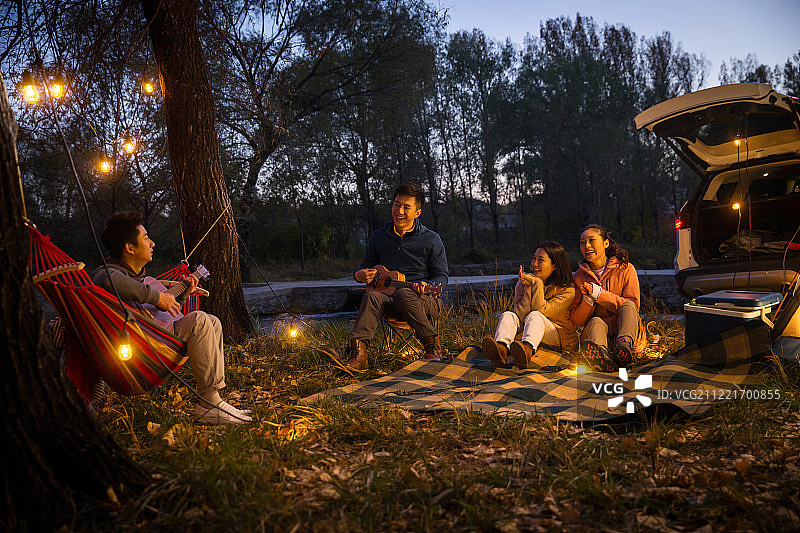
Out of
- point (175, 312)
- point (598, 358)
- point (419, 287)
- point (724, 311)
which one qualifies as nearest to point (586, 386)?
point (598, 358)

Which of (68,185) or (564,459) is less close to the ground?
(68,185)

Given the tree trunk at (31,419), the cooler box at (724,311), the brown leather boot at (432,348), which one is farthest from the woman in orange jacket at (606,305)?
the tree trunk at (31,419)

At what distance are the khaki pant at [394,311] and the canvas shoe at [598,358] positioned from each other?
3.24 ft

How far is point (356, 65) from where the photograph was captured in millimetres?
10625

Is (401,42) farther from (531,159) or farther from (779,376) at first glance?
(779,376)

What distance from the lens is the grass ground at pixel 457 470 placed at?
1539 mm

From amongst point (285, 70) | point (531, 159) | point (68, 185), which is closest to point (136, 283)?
point (285, 70)

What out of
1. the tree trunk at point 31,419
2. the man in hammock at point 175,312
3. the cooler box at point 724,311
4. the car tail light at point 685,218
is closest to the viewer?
the tree trunk at point 31,419

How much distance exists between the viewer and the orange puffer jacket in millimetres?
3385

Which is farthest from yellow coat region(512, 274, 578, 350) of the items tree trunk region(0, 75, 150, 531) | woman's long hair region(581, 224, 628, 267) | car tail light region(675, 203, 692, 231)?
tree trunk region(0, 75, 150, 531)

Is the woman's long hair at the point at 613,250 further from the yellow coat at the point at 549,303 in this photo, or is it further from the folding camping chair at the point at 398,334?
the folding camping chair at the point at 398,334

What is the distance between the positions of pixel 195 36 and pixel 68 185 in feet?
24.9

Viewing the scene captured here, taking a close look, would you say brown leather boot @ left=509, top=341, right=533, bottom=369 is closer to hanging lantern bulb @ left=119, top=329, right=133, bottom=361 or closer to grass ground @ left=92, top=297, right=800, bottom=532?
grass ground @ left=92, top=297, right=800, bottom=532

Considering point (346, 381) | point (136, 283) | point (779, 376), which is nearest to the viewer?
point (136, 283)
